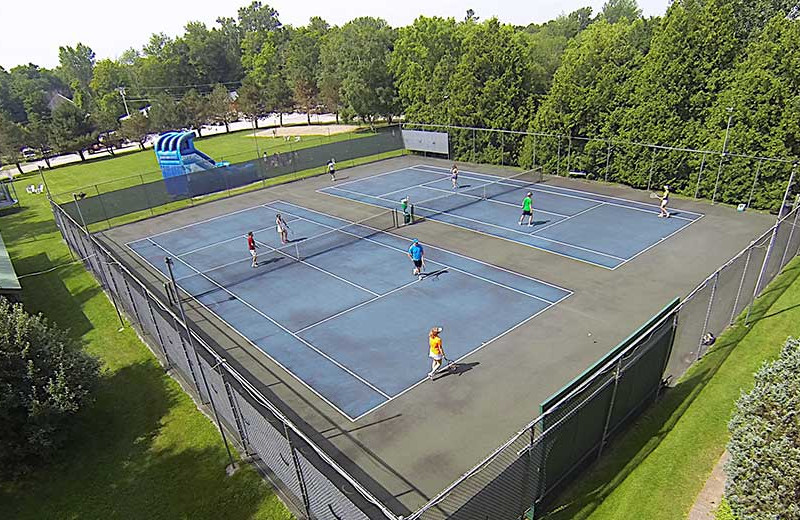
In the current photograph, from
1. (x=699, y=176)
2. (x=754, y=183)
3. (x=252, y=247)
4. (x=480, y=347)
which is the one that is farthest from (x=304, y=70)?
(x=480, y=347)

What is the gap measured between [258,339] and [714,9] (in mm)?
30268

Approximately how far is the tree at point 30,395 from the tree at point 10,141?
174 feet

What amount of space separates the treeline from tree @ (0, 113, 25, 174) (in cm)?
14

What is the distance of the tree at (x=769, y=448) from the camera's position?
6637 mm

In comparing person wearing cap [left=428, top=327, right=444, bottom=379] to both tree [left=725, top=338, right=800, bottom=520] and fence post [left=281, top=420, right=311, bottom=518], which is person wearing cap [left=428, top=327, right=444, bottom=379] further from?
tree [left=725, top=338, right=800, bottom=520]

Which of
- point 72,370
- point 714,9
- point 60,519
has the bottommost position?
point 60,519

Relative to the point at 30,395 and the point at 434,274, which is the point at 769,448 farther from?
the point at 30,395

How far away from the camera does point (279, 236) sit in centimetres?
2630

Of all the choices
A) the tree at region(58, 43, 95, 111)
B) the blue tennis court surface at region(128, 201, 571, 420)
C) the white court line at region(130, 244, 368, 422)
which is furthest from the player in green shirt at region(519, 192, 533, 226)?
the tree at region(58, 43, 95, 111)

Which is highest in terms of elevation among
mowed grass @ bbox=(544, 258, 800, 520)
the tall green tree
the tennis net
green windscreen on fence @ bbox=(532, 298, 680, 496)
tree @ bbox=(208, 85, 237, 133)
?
the tall green tree

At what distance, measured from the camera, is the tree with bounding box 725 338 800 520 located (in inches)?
261

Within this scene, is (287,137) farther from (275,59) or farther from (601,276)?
(601,276)

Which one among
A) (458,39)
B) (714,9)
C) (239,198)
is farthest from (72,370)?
(458,39)

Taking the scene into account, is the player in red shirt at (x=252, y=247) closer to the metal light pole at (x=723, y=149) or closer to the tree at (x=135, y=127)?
the metal light pole at (x=723, y=149)
